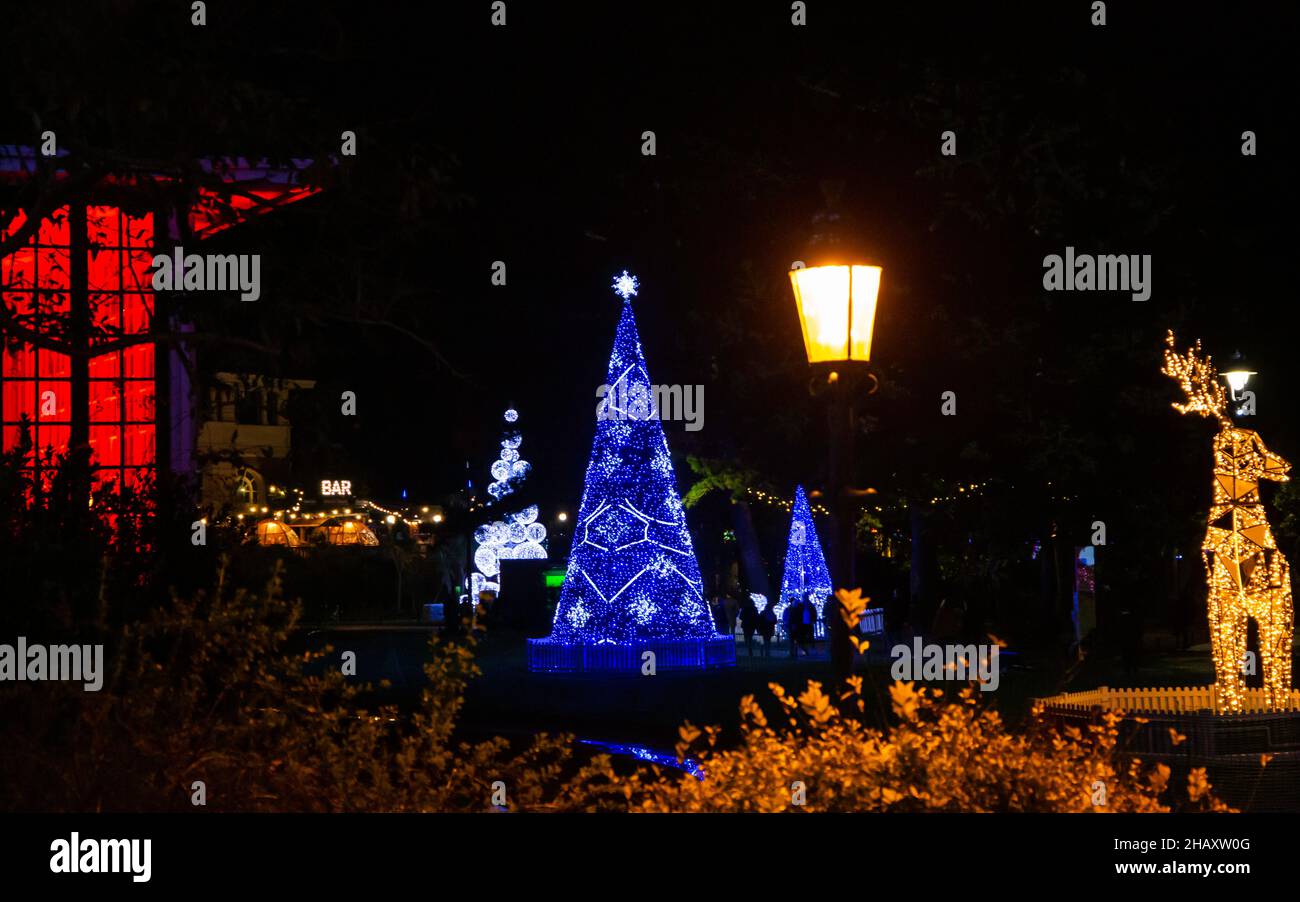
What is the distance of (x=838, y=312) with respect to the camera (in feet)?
32.7

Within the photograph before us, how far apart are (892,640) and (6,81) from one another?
2420 cm

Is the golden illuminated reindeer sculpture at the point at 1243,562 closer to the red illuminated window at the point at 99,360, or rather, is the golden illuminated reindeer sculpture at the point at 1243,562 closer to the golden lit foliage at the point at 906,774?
the golden lit foliage at the point at 906,774

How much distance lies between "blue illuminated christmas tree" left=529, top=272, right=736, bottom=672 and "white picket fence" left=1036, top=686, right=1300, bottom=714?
49.6 feet

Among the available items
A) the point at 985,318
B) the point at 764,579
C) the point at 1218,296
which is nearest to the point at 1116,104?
the point at 1218,296

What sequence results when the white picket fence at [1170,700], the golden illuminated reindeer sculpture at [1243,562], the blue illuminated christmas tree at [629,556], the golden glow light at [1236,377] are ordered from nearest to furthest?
the white picket fence at [1170,700] < the golden illuminated reindeer sculpture at [1243,562] < the golden glow light at [1236,377] < the blue illuminated christmas tree at [629,556]

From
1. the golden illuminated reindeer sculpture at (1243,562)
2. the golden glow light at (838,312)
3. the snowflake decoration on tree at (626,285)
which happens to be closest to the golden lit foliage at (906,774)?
the golden glow light at (838,312)

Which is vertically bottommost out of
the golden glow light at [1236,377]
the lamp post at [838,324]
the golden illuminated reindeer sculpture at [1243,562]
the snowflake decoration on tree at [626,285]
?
the golden illuminated reindeer sculpture at [1243,562]

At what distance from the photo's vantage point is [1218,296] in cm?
2459

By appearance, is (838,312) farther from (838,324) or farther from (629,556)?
(629,556)

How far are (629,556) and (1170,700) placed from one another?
15.6m

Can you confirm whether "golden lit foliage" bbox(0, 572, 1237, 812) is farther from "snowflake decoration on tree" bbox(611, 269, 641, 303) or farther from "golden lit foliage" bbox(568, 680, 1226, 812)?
"snowflake decoration on tree" bbox(611, 269, 641, 303)

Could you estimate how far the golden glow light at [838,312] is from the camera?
995cm

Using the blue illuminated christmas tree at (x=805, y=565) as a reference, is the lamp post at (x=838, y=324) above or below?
Result: above

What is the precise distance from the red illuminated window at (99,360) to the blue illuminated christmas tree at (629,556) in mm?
10358
